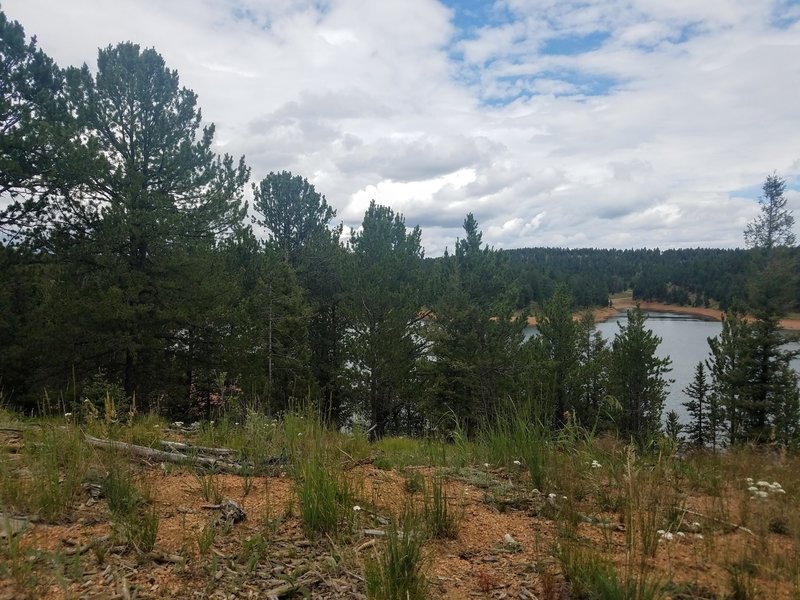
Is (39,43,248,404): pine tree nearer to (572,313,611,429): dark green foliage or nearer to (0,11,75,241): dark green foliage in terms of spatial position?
(0,11,75,241): dark green foliage

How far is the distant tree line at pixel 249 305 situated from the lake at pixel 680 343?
212 inches

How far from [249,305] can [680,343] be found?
5259 cm

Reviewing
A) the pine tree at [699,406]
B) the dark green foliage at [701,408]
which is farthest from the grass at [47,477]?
the pine tree at [699,406]

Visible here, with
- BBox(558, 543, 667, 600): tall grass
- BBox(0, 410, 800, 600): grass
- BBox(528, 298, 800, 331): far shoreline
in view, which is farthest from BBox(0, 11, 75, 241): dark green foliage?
BBox(528, 298, 800, 331): far shoreline

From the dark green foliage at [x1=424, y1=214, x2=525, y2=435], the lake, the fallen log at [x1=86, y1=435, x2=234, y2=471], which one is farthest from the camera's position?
the lake

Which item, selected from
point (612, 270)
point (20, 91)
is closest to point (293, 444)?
point (20, 91)

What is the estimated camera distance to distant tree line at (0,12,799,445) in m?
10.6

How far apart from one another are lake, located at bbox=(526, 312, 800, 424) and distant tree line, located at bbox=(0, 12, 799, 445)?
17.7ft

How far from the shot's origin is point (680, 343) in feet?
176

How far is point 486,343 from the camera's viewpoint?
18.6 metres

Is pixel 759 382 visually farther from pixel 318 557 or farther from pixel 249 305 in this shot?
pixel 318 557

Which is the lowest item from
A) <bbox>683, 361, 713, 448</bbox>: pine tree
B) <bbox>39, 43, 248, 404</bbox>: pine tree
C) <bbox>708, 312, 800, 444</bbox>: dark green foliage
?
<bbox>683, 361, 713, 448</bbox>: pine tree

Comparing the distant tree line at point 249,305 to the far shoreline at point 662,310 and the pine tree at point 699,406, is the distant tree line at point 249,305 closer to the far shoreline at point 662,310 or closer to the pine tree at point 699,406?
the pine tree at point 699,406

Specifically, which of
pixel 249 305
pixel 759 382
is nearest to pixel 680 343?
pixel 759 382
